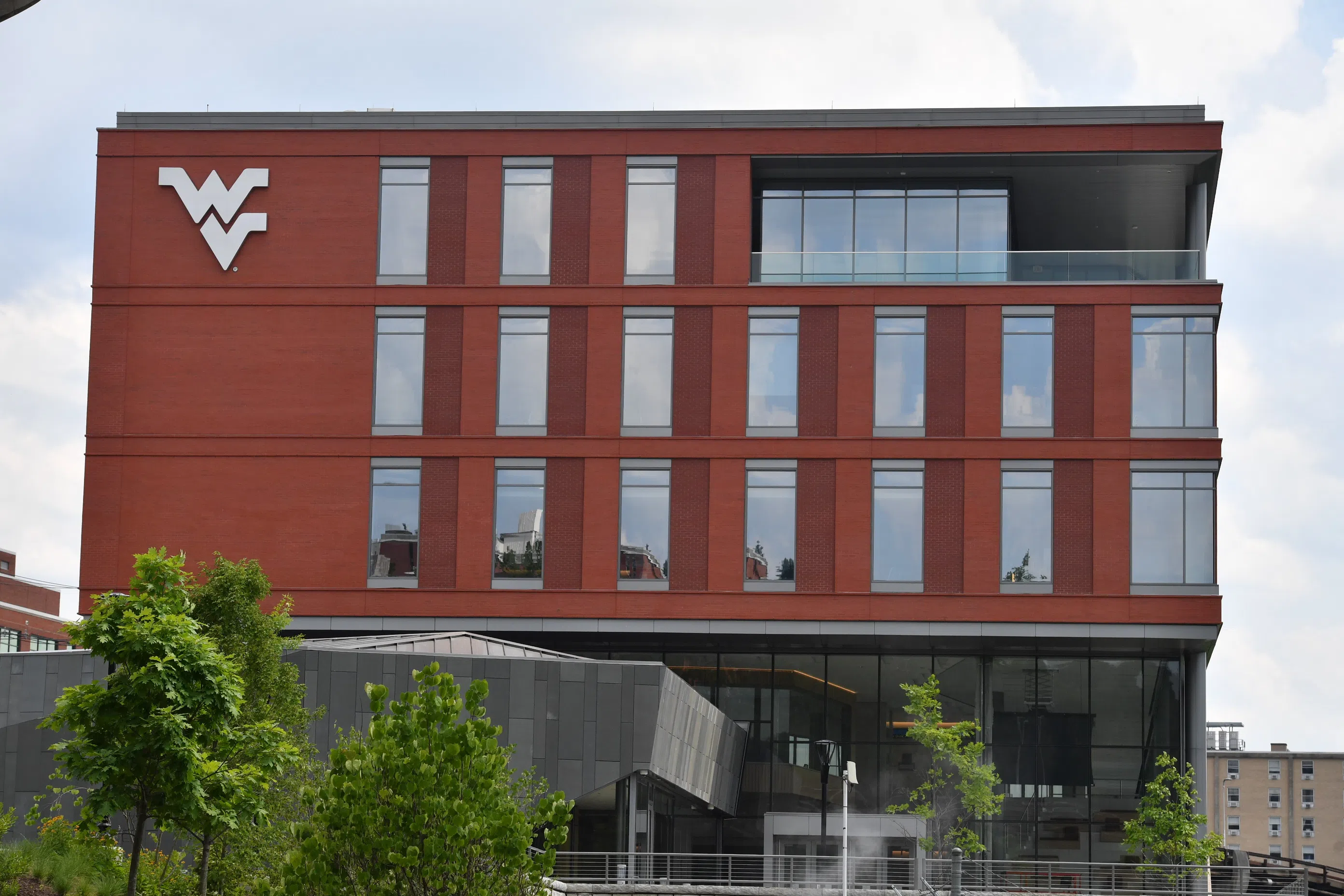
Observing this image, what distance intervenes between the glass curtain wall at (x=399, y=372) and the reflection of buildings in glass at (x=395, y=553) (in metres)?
3.29

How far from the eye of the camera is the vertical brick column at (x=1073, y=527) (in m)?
47.8

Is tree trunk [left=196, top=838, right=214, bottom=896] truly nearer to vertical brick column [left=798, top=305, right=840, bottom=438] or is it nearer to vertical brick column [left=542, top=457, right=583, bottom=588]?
vertical brick column [left=542, top=457, right=583, bottom=588]

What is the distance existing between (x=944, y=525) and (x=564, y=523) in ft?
35.9

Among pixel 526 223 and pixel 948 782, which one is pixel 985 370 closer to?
pixel 948 782

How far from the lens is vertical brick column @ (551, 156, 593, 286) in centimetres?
5012

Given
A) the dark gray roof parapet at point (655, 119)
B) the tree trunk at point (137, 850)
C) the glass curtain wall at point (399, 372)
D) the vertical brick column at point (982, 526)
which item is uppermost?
the dark gray roof parapet at point (655, 119)

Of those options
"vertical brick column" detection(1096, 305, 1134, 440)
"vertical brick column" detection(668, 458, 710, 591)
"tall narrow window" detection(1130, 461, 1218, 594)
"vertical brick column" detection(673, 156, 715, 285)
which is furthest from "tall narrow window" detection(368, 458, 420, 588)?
"tall narrow window" detection(1130, 461, 1218, 594)

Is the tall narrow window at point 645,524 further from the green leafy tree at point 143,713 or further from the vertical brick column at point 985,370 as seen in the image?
the green leafy tree at point 143,713

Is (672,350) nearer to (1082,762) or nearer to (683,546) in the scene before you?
(683,546)

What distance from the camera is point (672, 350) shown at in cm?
4962

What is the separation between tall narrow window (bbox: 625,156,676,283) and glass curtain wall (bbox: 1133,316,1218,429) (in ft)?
45.3

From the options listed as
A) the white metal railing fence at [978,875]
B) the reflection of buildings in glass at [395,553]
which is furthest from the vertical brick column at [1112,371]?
the reflection of buildings in glass at [395,553]

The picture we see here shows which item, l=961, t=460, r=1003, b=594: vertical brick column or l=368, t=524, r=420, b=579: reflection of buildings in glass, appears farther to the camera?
l=368, t=524, r=420, b=579: reflection of buildings in glass

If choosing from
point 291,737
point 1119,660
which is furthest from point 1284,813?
point 291,737
